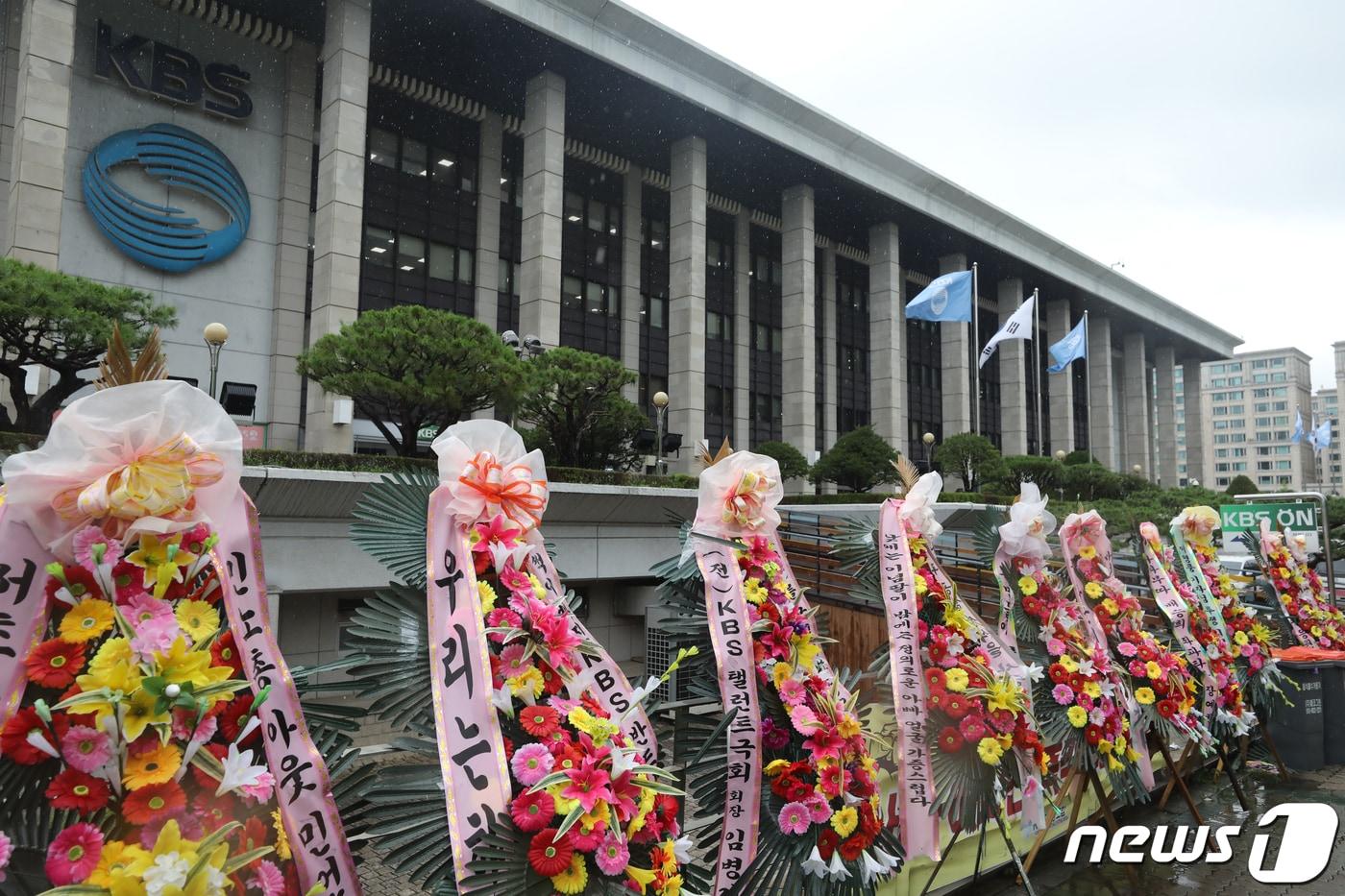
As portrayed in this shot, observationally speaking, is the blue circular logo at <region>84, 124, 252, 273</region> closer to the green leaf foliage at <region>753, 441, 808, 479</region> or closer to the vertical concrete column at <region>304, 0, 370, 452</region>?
the vertical concrete column at <region>304, 0, 370, 452</region>

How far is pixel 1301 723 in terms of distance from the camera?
1083cm

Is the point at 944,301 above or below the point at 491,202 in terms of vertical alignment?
below

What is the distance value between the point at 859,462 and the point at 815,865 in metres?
27.0

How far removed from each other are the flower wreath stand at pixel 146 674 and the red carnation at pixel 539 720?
→ 73 cm

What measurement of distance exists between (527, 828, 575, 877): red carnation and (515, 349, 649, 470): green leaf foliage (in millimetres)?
16645

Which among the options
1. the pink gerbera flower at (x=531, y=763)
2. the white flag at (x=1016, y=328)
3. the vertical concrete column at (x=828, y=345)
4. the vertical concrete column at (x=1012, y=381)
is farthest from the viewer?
the vertical concrete column at (x=1012, y=381)

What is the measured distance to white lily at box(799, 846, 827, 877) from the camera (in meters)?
4.57

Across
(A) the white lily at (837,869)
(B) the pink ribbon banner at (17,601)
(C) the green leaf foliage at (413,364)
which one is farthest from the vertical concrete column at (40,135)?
(A) the white lily at (837,869)

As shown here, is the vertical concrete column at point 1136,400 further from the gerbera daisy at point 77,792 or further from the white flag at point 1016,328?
the gerbera daisy at point 77,792

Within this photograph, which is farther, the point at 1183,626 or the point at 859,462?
the point at 859,462

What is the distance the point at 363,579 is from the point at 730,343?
28292mm

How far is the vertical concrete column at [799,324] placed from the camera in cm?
3731

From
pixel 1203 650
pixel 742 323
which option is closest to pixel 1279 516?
pixel 1203 650

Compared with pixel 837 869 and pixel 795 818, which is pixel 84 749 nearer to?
pixel 795 818
